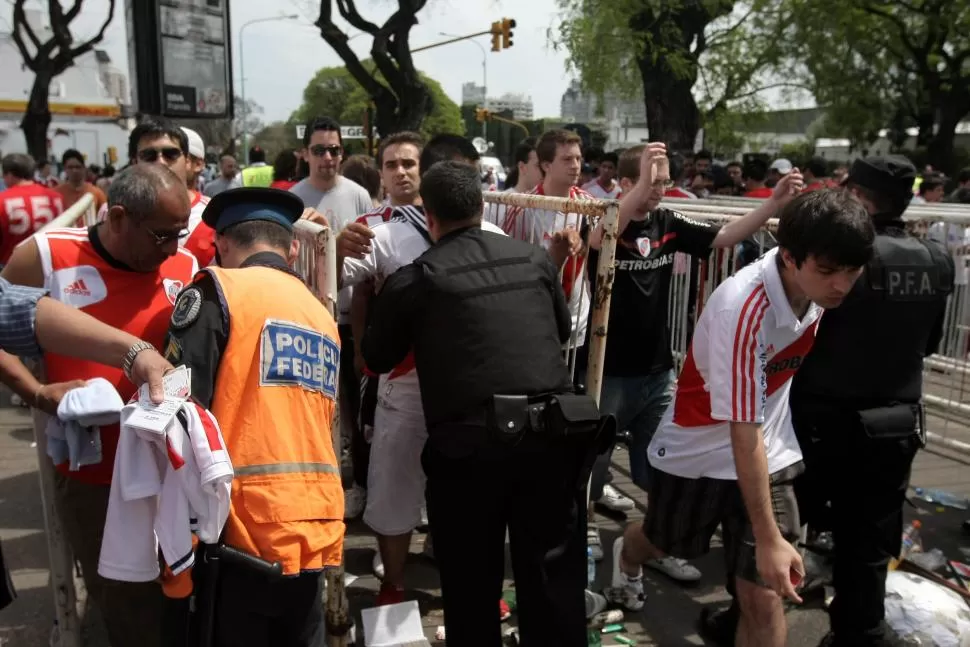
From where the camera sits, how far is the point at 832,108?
103 ft

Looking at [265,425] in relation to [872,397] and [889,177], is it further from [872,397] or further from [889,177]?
[889,177]

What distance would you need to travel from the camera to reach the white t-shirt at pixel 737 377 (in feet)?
8.35

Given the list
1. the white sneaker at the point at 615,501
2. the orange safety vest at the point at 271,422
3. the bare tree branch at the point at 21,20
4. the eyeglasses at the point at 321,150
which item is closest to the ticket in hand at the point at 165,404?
the orange safety vest at the point at 271,422

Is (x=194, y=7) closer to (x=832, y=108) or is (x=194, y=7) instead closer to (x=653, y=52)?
(x=653, y=52)

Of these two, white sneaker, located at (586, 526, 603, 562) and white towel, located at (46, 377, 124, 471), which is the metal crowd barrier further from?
white towel, located at (46, 377, 124, 471)

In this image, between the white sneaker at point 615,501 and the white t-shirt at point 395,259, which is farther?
the white sneaker at point 615,501

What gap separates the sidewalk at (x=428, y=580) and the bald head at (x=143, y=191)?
206 cm

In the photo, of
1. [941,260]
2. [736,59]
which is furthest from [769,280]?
[736,59]

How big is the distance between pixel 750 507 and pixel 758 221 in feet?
5.88

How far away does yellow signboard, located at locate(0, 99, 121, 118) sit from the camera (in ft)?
145

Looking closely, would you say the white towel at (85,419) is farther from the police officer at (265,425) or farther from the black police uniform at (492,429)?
the black police uniform at (492,429)

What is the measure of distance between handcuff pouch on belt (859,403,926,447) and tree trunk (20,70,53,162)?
71.0ft

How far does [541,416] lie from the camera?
8.43 ft

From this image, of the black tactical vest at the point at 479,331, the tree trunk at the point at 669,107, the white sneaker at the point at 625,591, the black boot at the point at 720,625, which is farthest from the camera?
the tree trunk at the point at 669,107
